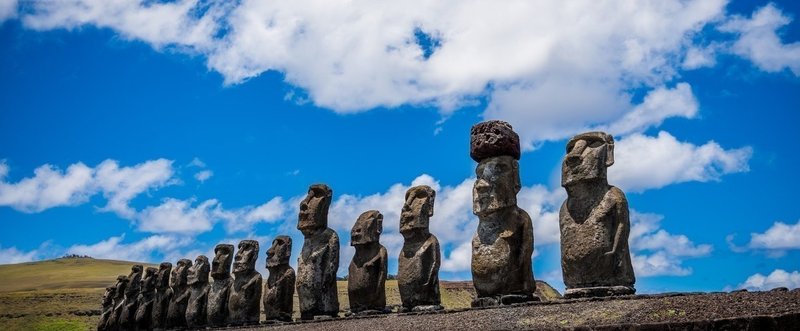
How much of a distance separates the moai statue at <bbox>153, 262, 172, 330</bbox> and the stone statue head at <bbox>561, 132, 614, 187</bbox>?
47.3 feet

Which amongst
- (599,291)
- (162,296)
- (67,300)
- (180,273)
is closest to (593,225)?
(599,291)

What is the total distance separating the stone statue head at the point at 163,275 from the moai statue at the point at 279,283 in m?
5.98

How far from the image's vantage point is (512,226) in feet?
43.2

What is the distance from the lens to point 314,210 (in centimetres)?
1798

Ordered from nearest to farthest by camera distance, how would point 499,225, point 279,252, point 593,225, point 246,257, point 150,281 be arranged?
1. point 593,225
2. point 499,225
3. point 279,252
4. point 246,257
5. point 150,281

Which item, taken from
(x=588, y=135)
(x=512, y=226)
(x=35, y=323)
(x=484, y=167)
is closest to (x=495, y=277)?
(x=512, y=226)

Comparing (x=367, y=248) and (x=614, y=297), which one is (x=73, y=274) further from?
(x=614, y=297)

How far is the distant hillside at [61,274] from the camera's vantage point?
64562 mm

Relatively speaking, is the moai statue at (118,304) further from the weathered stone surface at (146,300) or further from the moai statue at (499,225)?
the moai statue at (499,225)

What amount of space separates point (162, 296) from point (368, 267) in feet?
31.0

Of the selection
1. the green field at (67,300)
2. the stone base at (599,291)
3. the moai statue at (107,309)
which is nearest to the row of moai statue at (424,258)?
the stone base at (599,291)

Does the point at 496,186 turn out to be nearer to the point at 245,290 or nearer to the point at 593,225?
the point at 593,225

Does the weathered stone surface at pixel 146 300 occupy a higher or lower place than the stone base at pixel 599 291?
→ higher

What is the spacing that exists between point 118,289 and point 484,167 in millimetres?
16986
